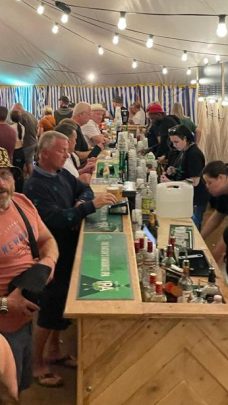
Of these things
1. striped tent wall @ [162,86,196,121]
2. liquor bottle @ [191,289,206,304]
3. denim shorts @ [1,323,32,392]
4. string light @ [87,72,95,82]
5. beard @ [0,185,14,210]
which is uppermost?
string light @ [87,72,95,82]

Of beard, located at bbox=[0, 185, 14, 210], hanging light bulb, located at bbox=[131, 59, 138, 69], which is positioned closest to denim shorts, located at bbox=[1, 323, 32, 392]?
beard, located at bbox=[0, 185, 14, 210]

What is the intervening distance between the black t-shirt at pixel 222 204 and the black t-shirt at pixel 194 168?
41.0 inches

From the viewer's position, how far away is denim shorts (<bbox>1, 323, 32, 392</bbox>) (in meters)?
2.45

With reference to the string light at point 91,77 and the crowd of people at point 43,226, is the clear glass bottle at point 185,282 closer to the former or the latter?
the crowd of people at point 43,226

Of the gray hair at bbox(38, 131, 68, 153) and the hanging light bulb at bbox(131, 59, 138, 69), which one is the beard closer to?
the gray hair at bbox(38, 131, 68, 153)

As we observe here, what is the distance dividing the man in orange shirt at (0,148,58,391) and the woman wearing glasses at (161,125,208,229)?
2939mm

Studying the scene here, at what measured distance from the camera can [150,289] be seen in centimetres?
257

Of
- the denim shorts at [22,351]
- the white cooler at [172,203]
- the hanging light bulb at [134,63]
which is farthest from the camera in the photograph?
the hanging light bulb at [134,63]

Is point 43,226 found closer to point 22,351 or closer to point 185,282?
point 22,351

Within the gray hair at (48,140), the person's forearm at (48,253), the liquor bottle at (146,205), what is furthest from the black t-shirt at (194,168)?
the person's forearm at (48,253)

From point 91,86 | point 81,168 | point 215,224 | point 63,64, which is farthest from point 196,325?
point 91,86

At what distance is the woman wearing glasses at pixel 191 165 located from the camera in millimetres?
5281

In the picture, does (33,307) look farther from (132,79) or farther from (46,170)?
(132,79)

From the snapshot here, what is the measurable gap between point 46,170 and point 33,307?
124 cm
